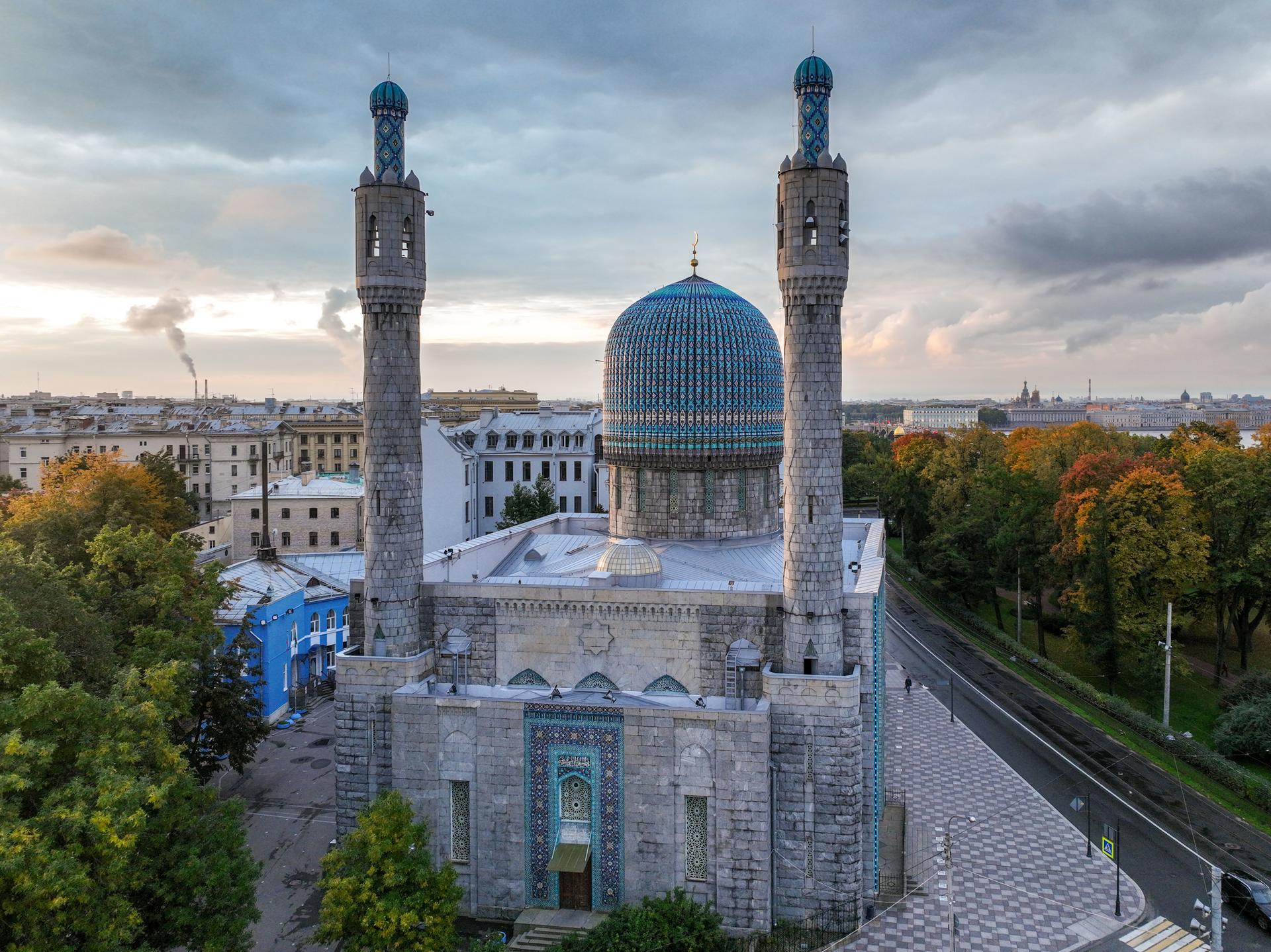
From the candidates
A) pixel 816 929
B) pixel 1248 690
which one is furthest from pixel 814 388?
pixel 1248 690

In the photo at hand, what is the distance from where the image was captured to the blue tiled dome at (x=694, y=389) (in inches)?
1225

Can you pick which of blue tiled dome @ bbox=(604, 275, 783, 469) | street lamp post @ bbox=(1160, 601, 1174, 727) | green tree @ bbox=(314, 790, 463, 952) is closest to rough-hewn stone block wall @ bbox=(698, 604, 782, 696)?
green tree @ bbox=(314, 790, 463, 952)

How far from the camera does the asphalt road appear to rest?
24.8m

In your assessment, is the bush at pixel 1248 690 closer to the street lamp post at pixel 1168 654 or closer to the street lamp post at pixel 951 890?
the street lamp post at pixel 1168 654

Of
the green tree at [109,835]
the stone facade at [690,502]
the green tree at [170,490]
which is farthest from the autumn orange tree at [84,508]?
the stone facade at [690,502]

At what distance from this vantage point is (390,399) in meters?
24.8

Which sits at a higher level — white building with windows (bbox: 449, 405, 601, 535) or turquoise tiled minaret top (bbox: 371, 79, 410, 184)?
turquoise tiled minaret top (bbox: 371, 79, 410, 184)

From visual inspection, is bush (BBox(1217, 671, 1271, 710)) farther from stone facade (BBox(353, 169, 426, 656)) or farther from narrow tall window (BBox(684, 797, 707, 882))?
stone facade (BBox(353, 169, 426, 656))

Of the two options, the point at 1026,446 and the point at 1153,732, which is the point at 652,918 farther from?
the point at 1026,446

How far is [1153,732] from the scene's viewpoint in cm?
3578

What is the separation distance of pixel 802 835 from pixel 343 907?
10443 millimetres

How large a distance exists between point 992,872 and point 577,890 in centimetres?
1160

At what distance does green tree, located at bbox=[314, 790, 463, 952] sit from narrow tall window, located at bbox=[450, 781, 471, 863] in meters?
2.86

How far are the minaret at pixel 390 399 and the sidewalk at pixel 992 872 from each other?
14.3 meters
